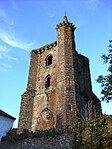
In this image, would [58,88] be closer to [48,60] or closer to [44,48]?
[48,60]

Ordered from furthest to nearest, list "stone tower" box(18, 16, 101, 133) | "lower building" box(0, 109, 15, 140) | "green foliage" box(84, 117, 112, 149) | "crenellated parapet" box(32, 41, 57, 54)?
"crenellated parapet" box(32, 41, 57, 54) < "stone tower" box(18, 16, 101, 133) < "lower building" box(0, 109, 15, 140) < "green foliage" box(84, 117, 112, 149)

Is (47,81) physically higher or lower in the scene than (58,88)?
higher

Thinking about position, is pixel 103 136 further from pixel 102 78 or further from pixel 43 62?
pixel 43 62

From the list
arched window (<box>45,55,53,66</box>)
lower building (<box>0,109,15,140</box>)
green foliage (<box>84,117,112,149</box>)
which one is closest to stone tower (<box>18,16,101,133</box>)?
arched window (<box>45,55,53,66</box>)

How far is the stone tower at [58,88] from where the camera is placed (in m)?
28.3

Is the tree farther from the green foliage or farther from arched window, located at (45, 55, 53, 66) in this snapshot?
arched window, located at (45, 55, 53, 66)

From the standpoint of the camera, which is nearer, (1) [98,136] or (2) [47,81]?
(1) [98,136]

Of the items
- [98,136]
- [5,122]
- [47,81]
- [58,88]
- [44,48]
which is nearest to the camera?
[98,136]

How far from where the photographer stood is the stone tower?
28297mm

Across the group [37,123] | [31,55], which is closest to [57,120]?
[37,123]

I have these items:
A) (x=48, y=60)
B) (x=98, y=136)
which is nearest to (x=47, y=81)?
(x=48, y=60)

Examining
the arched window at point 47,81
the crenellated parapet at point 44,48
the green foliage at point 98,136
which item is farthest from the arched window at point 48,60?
the green foliage at point 98,136

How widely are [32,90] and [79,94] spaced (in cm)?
685

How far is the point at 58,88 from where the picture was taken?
3028 centimetres
